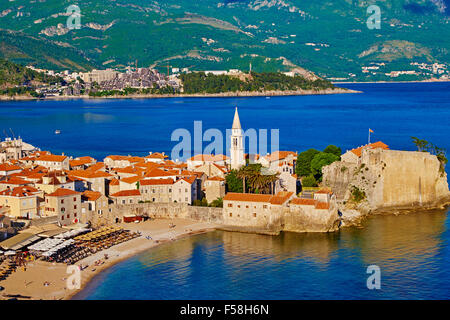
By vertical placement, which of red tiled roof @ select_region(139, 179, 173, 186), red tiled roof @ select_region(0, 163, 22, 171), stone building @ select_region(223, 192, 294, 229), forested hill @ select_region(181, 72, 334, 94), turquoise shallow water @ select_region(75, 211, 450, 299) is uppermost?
forested hill @ select_region(181, 72, 334, 94)

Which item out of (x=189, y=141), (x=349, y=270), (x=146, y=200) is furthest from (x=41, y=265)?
(x=189, y=141)

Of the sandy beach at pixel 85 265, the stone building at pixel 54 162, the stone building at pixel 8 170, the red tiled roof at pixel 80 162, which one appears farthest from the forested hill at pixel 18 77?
the sandy beach at pixel 85 265

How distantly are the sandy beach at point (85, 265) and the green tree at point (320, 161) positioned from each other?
10.8 meters

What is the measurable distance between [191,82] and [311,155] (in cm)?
15416

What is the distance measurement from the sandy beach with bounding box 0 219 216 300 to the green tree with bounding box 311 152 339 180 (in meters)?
10.8

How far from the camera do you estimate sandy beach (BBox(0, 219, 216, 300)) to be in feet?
82.2

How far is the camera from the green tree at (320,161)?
42.4 meters

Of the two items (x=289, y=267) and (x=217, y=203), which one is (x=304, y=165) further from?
(x=289, y=267)

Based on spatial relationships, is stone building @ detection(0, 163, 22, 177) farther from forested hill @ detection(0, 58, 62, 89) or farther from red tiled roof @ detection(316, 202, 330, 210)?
forested hill @ detection(0, 58, 62, 89)

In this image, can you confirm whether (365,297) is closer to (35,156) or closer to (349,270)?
(349,270)

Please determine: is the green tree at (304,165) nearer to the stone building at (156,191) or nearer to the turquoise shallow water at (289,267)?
the turquoise shallow water at (289,267)

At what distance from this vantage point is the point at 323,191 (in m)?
33.8

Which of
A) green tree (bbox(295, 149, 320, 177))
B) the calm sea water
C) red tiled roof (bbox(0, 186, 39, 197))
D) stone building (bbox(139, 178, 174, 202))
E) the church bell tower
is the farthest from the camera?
the calm sea water

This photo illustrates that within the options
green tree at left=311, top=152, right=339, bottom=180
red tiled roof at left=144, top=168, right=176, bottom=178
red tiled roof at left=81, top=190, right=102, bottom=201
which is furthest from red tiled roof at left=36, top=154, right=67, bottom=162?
green tree at left=311, top=152, right=339, bottom=180
